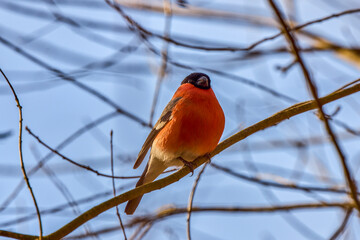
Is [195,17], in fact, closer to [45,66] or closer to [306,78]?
[45,66]

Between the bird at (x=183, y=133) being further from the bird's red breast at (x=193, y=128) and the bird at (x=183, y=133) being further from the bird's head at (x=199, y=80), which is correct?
the bird's head at (x=199, y=80)

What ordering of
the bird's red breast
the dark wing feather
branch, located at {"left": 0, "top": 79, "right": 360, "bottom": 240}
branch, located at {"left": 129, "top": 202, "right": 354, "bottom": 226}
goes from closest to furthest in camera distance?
branch, located at {"left": 0, "top": 79, "right": 360, "bottom": 240}, the bird's red breast, the dark wing feather, branch, located at {"left": 129, "top": 202, "right": 354, "bottom": 226}

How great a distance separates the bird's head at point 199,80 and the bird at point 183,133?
0.18 m

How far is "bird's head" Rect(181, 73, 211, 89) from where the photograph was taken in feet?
17.0

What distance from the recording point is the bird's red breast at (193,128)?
4.41 metres

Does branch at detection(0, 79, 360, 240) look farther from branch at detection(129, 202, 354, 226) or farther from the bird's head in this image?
the bird's head

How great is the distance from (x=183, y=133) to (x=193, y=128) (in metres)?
0.11

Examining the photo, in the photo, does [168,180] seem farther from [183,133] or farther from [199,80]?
[199,80]

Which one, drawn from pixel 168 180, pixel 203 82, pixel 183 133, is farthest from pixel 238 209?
pixel 168 180

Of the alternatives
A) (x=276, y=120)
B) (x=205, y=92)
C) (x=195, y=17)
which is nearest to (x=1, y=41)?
(x=205, y=92)

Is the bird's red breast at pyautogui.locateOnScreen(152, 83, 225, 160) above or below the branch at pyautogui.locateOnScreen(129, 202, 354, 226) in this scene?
above

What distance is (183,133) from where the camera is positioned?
177 inches

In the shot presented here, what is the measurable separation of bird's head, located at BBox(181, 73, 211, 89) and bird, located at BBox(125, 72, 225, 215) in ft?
0.59

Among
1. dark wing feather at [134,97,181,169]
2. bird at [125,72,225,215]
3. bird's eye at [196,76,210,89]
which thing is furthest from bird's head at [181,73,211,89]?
dark wing feather at [134,97,181,169]
